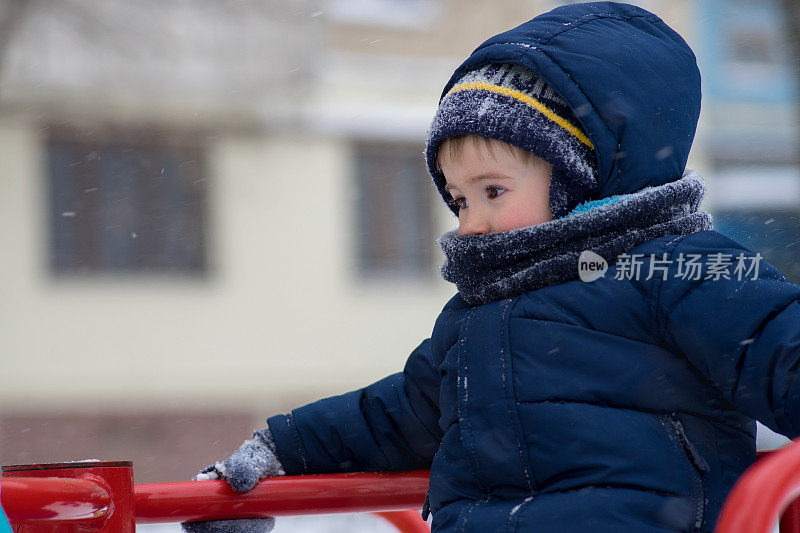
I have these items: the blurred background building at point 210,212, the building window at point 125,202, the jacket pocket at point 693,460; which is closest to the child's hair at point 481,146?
the jacket pocket at point 693,460

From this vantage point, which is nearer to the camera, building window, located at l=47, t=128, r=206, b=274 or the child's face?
the child's face

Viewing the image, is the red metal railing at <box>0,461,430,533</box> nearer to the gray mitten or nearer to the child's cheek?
the gray mitten

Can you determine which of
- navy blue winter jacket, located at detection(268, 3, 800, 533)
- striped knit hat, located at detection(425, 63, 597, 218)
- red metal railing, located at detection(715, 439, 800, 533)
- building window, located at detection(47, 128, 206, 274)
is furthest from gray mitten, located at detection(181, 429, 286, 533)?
building window, located at detection(47, 128, 206, 274)

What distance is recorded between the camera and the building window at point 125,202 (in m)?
8.45

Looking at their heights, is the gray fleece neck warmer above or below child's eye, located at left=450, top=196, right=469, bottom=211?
below

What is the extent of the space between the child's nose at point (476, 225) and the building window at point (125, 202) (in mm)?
7401

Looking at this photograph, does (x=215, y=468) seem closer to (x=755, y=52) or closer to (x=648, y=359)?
(x=648, y=359)

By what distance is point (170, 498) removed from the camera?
148 cm

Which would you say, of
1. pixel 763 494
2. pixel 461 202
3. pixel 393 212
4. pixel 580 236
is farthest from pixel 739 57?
pixel 763 494

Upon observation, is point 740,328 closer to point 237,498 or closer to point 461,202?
point 461,202

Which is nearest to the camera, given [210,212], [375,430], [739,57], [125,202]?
[375,430]

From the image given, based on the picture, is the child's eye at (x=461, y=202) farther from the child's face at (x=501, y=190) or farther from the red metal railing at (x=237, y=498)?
the red metal railing at (x=237, y=498)

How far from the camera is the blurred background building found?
8211 mm

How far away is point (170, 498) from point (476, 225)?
22.8 inches
